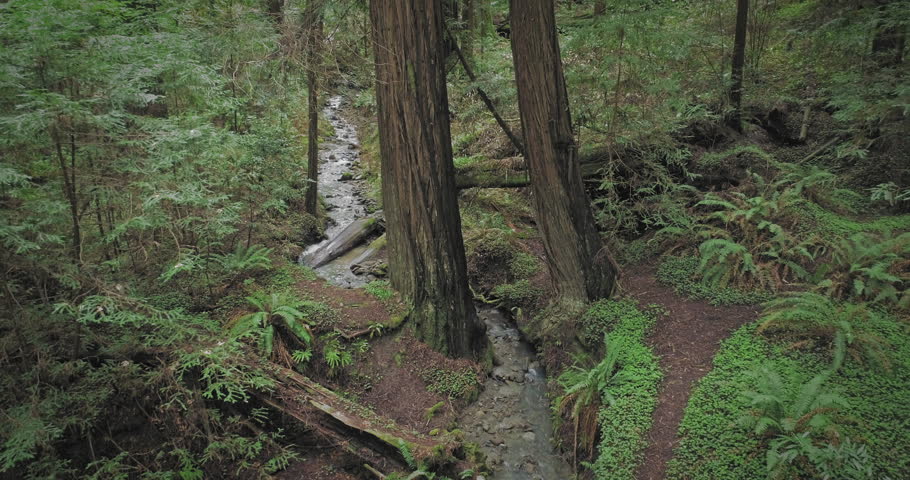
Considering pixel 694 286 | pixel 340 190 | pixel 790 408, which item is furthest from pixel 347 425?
pixel 340 190

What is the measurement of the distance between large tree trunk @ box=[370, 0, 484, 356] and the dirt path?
2.81 meters

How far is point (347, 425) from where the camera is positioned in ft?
16.8

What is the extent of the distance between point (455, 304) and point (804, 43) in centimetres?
1138

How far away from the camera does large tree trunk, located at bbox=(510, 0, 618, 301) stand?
22.2 feet

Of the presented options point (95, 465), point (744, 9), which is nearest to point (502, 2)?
point (744, 9)

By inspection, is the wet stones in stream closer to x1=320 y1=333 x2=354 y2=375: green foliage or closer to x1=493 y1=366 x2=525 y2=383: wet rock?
x1=493 y1=366 x2=525 y2=383: wet rock

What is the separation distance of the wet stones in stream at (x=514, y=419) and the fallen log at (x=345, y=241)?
4.29 m

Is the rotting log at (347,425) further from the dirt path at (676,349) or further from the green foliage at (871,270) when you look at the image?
the green foliage at (871,270)

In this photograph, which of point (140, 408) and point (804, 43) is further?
point (804, 43)

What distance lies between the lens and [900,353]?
175 inches

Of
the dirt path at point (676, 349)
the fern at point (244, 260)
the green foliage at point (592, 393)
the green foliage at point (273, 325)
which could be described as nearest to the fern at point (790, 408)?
the dirt path at point (676, 349)

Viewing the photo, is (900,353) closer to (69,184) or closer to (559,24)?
(559,24)

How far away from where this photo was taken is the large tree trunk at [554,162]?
22.2 feet

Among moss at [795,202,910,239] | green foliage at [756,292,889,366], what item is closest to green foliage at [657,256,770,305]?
green foliage at [756,292,889,366]
